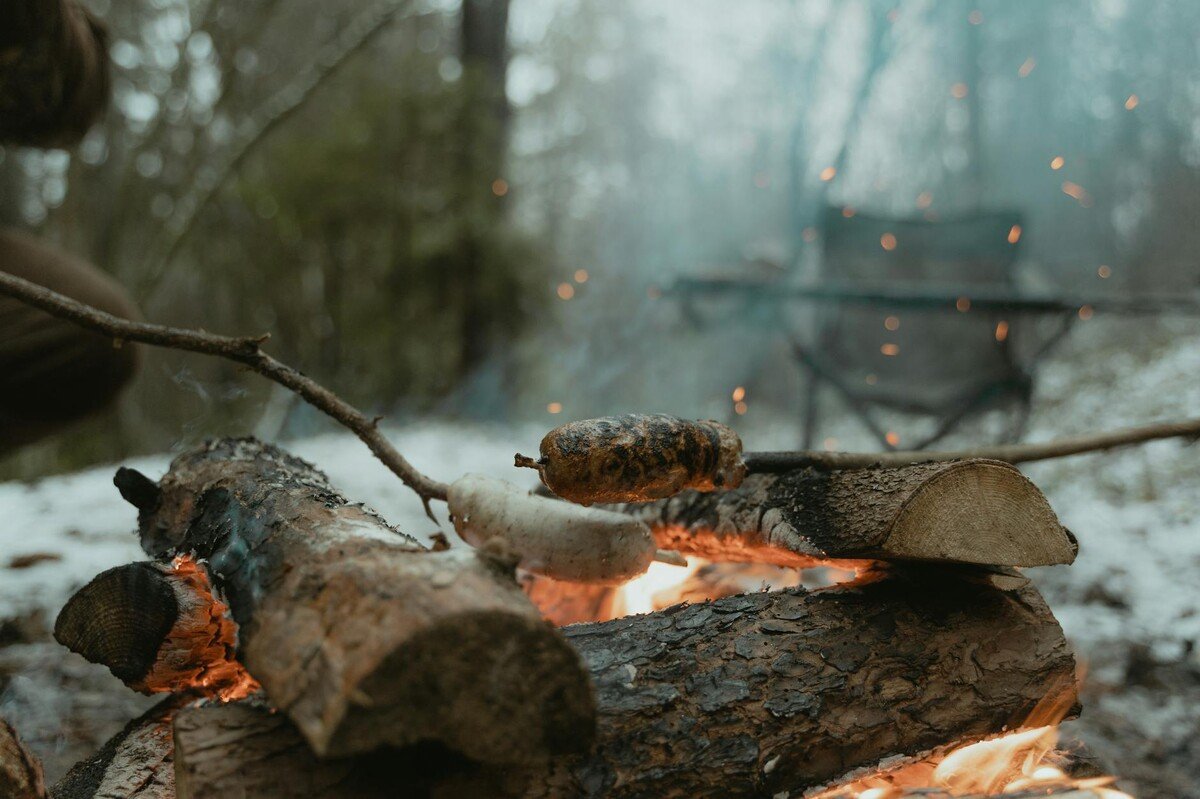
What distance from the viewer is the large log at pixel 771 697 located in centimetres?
103

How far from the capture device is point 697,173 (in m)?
13.8

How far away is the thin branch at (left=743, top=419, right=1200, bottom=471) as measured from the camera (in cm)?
165

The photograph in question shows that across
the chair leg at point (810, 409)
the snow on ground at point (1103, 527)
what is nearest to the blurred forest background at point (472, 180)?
the snow on ground at point (1103, 527)

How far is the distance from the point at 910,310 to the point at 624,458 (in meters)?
3.61

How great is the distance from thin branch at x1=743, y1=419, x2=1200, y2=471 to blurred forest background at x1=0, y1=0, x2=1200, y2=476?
220cm

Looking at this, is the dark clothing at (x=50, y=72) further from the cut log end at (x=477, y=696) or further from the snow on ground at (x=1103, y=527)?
the cut log end at (x=477, y=696)

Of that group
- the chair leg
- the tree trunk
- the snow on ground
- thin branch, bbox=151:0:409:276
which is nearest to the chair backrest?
the chair leg

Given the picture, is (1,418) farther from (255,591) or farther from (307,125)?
(307,125)

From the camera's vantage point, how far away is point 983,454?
1.84 m

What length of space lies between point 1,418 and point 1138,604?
432 centimetres

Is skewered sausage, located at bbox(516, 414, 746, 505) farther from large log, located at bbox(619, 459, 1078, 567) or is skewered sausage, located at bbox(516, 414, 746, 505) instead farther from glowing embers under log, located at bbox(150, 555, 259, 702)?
glowing embers under log, located at bbox(150, 555, 259, 702)

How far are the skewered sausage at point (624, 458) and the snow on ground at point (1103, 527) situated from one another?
1343mm

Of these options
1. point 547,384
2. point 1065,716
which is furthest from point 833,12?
point 1065,716

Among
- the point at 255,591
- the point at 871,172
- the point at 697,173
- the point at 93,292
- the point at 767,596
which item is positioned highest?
the point at 697,173
